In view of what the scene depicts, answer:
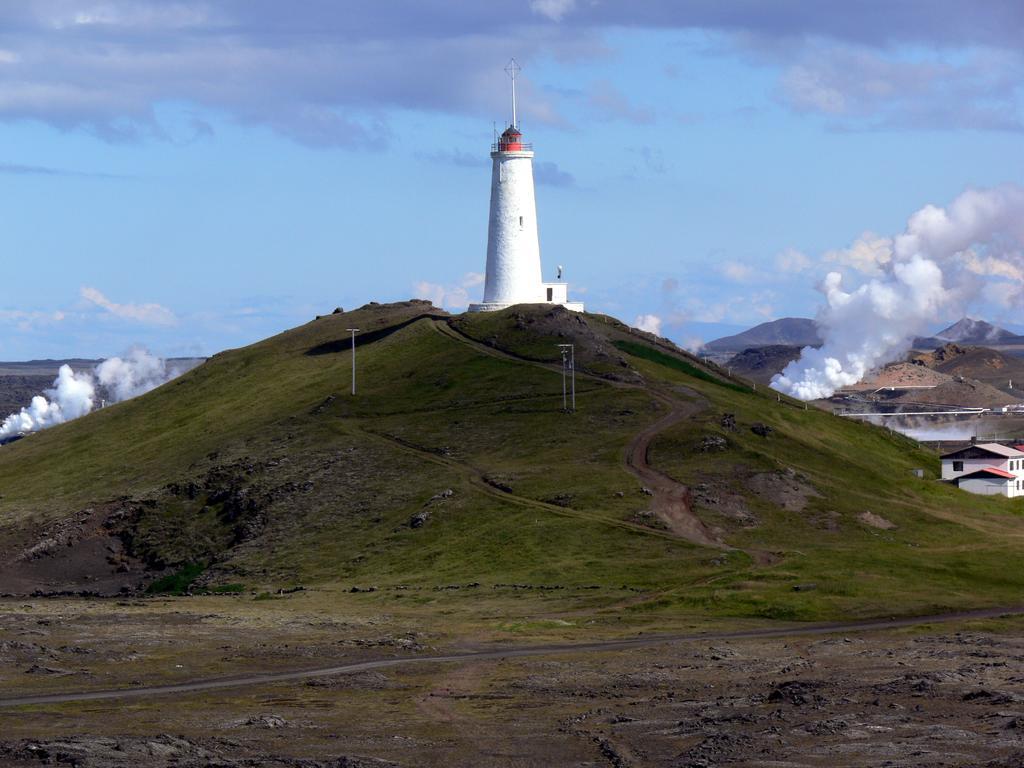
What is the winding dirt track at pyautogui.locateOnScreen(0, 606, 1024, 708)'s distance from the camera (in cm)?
8338

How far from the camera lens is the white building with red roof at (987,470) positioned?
573ft

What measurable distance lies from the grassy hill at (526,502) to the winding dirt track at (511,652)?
419 cm

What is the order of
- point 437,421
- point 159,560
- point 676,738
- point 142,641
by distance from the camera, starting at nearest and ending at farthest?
point 676,738, point 142,641, point 159,560, point 437,421

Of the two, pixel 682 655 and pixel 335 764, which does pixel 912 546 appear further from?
pixel 335 764

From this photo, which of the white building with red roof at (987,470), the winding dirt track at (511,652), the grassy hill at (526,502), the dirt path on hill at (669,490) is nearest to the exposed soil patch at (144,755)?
the winding dirt track at (511,652)

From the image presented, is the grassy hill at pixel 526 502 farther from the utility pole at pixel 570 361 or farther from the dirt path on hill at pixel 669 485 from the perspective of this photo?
the utility pole at pixel 570 361

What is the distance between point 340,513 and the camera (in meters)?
158


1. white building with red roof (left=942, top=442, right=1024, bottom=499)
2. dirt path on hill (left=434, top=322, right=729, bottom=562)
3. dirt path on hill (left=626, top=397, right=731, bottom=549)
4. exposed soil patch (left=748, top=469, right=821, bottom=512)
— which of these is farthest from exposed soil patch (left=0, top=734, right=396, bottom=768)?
white building with red roof (left=942, top=442, right=1024, bottom=499)

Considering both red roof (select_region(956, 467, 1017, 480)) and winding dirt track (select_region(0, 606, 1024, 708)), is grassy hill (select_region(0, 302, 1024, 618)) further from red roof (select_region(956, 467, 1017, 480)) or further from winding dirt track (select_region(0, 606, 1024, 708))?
red roof (select_region(956, 467, 1017, 480))

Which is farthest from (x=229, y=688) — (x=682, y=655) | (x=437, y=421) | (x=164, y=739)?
(x=437, y=421)

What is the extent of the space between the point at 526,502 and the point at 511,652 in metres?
49.7

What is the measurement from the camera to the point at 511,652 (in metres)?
97.8

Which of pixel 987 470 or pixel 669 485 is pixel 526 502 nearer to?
pixel 669 485

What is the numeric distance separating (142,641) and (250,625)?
31.2 feet
